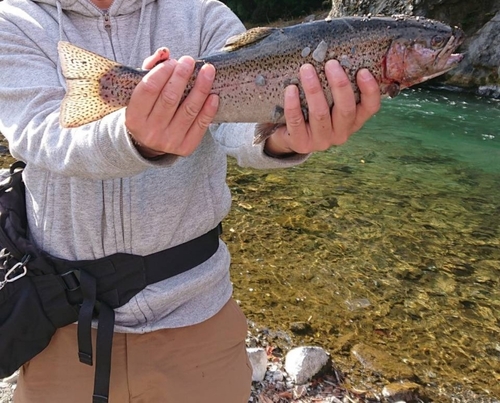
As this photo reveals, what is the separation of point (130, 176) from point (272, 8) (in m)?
41.5

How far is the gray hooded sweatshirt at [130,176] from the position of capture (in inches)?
87.8

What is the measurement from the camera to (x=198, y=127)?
1990 mm

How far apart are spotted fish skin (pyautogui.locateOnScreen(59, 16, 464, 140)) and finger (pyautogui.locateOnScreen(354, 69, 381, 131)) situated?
42 mm

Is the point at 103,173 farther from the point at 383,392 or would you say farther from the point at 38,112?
the point at 383,392

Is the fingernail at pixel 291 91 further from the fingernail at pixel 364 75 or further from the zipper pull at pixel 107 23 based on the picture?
the zipper pull at pixel 107 23

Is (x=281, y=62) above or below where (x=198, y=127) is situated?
above

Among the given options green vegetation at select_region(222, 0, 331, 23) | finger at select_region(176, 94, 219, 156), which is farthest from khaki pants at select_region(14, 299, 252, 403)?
green vegetation at select_region(222, 0, 331, 23)

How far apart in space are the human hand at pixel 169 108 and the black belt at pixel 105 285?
1.99 ft

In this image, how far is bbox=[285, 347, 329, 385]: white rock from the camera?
406 cm

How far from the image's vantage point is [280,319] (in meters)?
4.98

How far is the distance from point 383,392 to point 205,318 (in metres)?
2.23

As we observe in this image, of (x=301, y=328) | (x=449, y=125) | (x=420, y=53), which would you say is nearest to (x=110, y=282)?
(x=420, y=53)

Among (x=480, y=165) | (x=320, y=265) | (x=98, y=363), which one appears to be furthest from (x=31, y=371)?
(x=480, y=165)

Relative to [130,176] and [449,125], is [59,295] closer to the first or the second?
[130,176]
